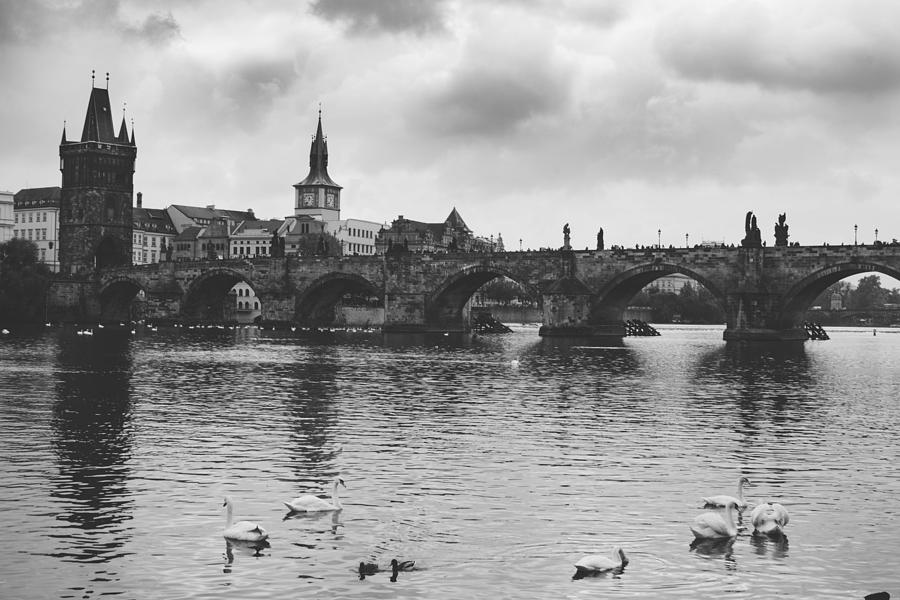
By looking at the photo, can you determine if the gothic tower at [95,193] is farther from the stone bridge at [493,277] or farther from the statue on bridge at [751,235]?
the statue on bridge at [751,235]

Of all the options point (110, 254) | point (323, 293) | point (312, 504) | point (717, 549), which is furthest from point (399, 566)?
point (110, 254)

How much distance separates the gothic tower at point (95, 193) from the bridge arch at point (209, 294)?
14.4 m

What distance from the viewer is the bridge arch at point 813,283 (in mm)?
78750

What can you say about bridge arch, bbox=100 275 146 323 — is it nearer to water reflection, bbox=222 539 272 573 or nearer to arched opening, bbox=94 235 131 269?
arched opening, bbox=94 235 131 269

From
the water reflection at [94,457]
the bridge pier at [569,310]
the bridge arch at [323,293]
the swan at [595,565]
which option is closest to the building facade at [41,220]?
the bridge arch at [323,293]

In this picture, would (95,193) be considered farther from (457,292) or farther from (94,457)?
(94,457)

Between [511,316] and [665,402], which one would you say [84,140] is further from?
[665,402]

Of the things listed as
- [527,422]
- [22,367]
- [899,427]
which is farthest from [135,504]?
[22,367]

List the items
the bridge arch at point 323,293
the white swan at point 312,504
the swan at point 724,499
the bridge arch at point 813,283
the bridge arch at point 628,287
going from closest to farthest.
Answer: the white swan at point 312,504, the swan at point 724,499, the bridge arch at point 813,283, the bridge arch at point 628,287, the bridge arch at point 323,293

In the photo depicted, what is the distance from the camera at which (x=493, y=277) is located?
103 m

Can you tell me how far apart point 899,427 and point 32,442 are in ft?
73.5

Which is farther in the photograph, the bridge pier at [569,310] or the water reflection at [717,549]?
the bridge pier at [569,310]

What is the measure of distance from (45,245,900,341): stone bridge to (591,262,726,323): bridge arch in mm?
104

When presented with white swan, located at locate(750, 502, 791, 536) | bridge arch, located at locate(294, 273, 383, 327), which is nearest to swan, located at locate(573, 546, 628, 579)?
white swan, located at locate(750, 502, 791, 536)
